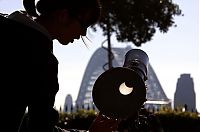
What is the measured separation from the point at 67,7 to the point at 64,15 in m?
0.04

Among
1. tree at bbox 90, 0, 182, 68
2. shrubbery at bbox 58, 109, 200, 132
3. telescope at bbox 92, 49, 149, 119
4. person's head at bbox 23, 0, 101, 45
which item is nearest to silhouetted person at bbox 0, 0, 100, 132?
person's head at bbox 23, 0, 101, 45

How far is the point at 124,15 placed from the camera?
25.2 m

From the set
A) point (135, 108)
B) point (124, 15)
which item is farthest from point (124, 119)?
point (124, 15)

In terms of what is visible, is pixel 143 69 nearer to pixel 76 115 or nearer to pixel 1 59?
pixel 1 59

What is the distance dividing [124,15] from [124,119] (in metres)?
23.0

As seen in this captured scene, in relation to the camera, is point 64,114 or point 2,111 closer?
point 2,111

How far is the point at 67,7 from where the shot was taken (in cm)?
209

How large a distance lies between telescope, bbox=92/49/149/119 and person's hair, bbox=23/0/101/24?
0.42 meters

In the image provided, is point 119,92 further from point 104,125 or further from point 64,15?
point 64,15

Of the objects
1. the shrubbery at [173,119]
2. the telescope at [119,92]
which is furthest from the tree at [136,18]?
the telescope at [119,92]

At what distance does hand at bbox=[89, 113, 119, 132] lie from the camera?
89.4 inches

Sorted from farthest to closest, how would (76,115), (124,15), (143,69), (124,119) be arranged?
(124,15) → (76,115) → (143,69) → (124,119)

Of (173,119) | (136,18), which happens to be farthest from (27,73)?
(136,18)

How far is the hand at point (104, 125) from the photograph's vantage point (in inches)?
89.4
